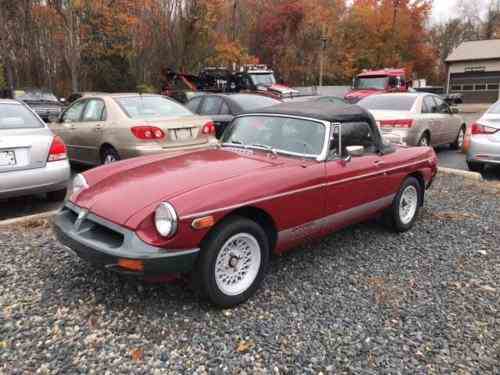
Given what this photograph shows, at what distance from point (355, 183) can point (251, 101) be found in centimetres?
535

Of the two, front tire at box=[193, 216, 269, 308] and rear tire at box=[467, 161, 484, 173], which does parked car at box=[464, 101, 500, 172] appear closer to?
rear tire at box=[467, 161, 484, 173]

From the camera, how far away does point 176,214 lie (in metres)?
2.72

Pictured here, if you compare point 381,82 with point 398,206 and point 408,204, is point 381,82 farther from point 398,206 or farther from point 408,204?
point 398,206

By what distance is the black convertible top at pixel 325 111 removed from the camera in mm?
3973

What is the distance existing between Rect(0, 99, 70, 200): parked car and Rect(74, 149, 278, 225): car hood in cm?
154

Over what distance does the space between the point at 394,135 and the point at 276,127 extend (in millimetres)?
5355

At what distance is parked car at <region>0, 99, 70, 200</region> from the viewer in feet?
15.6

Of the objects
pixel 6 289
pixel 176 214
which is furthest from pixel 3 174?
pixel 176 214

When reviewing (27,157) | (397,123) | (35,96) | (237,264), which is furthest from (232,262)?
(35,96)

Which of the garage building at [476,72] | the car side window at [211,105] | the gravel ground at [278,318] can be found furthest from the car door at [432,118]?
the garage building at [476,72]

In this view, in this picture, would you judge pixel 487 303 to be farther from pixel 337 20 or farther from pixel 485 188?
pixel 337 20

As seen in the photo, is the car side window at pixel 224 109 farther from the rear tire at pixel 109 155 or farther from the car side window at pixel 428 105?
the car side window at pixel 428 105

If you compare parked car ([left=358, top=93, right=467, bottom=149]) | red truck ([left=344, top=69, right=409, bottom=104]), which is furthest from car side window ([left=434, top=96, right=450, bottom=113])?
red truck ([left=344, top=69, right=409, bottom=104])

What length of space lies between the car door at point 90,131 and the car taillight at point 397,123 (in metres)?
5.60
